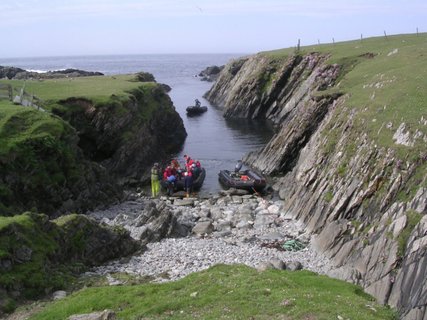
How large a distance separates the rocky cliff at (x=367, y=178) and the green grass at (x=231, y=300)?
2.63 meters

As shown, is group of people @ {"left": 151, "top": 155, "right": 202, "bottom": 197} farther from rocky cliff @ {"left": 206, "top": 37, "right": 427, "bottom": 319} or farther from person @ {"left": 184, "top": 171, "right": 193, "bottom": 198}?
rocky cliff @ {"left": 206, "top": 37, "right": 427, "bottom": 319}

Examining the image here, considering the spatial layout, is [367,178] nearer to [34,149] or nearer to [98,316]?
[98,316]

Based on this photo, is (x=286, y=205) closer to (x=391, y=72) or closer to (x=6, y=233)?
(x=391, y=72)

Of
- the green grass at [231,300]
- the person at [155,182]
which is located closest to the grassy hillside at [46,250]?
the green grass at [231,300]

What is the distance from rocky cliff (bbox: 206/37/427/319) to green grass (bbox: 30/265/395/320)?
2630mm

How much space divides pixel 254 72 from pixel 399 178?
81.9 metres

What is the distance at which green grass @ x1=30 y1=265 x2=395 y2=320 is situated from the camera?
764 inches

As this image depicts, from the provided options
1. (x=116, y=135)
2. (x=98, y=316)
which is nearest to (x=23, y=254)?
(x=98, y=316)

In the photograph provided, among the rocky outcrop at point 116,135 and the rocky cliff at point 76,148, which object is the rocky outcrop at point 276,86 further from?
the rocky outcrop at point 116,135

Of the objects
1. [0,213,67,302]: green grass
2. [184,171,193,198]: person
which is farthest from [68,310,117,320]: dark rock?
[184,171,193,198]: person

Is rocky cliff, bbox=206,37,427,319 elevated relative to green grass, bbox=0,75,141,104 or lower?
lower

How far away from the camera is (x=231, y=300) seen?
20469mm

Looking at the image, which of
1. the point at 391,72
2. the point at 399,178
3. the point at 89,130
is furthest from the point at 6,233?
the point at 391,72

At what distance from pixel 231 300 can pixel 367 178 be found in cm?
1765
